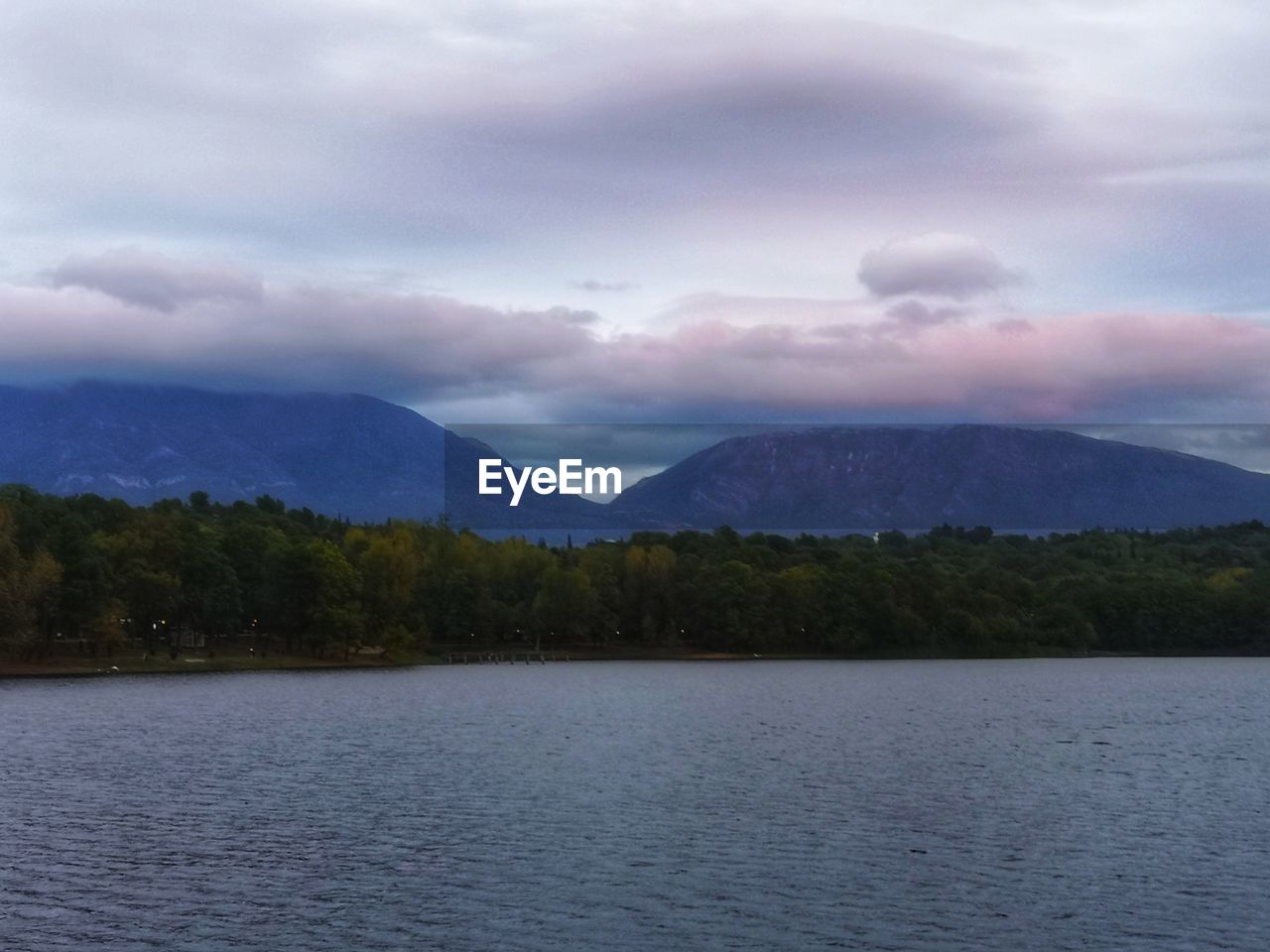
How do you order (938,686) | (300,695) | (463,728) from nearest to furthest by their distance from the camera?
1. (463,728)
2. (300,695)
3. (938,686)

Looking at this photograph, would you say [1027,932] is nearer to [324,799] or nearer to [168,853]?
[168,853]

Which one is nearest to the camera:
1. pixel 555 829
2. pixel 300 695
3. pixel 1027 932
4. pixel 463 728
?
pixel 1027 932

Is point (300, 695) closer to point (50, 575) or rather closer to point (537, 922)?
point (50, 575)

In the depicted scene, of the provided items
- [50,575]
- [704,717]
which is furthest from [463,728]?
[50,575]

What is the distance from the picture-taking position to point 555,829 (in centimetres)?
6150

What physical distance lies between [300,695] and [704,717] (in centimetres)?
4771

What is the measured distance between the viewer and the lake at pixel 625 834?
4422cm

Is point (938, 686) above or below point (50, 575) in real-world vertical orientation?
below

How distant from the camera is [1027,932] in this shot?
142ft

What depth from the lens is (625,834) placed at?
60375mm

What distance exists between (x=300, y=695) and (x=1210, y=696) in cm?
10000

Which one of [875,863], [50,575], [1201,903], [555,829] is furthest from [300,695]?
[1201,903]

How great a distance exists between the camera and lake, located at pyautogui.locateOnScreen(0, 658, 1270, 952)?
44219 millimetres

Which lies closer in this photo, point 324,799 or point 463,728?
point 324,799
